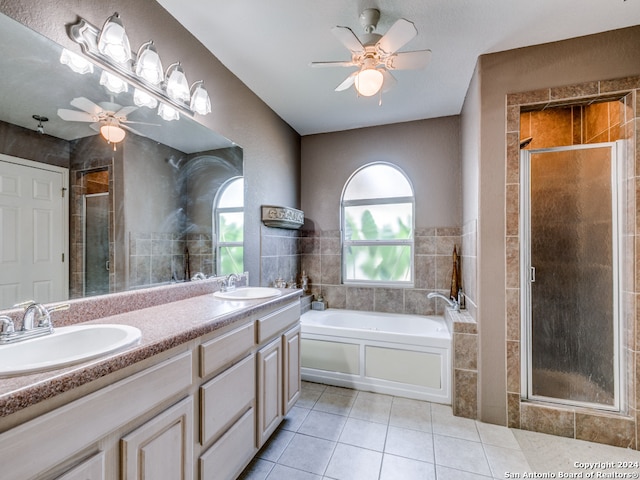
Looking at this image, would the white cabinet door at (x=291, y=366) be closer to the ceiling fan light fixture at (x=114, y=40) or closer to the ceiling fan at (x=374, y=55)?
the ceiling fan at (x=374, y=55)

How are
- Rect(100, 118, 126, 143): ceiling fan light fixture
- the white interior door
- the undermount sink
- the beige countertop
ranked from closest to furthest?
the beige countertop, the undermount sink, the white interior door, Rect(100, 118, 126, 143): ceiling fan light fixture

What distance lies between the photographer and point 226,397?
4.60 feet

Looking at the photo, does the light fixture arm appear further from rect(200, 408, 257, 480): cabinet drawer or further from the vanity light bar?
rect(200, 408, 257, 480): cabinet drawer

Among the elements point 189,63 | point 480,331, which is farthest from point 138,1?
point 480,331

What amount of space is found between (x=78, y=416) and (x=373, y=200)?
3117mm

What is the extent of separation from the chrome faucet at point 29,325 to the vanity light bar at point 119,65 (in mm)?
1125

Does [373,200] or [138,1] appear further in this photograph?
[373,200]

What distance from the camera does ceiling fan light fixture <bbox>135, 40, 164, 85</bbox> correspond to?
1525 mm

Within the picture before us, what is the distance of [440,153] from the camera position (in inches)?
125

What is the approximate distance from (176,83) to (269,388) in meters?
1.90

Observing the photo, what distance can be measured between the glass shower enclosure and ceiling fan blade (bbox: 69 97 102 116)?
264 cm

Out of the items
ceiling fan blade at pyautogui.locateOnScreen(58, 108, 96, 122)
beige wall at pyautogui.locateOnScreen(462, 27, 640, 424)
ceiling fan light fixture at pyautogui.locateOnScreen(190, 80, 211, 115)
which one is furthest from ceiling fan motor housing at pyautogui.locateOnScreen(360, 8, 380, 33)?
ceiling fan blade at pyautogui.locateOnScreen(58, 108, 96, 122)

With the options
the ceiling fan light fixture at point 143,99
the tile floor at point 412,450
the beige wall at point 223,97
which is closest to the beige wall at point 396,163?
the beige wall at point 223,97

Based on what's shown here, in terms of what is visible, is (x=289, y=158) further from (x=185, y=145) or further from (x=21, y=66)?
(x=21, y=66)
